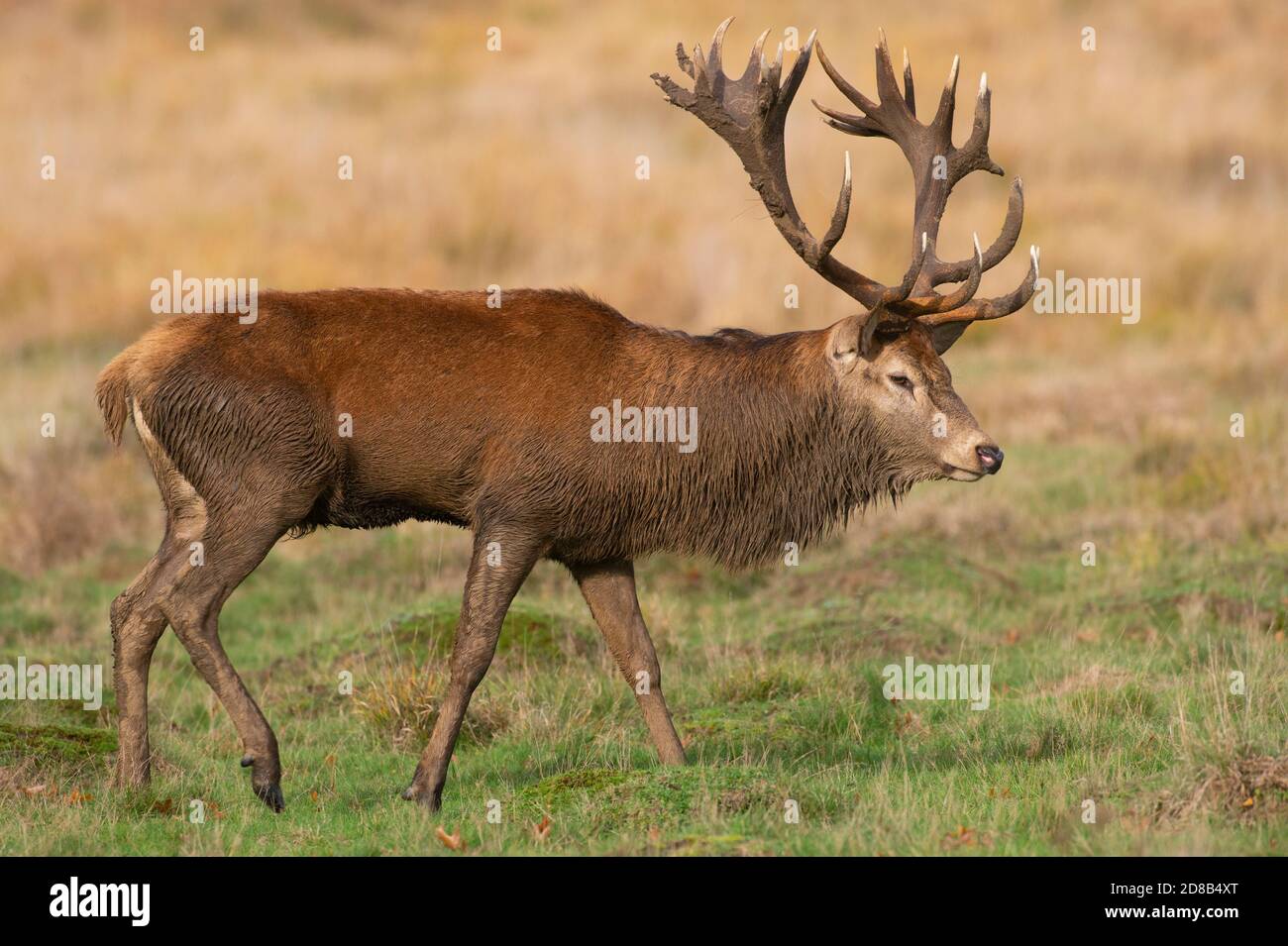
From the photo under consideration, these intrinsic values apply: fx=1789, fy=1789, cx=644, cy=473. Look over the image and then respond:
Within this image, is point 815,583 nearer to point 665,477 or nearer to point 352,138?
point 665,477

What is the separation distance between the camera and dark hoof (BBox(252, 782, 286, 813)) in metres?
7.95

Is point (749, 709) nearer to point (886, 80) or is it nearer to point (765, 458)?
point (765, 458)

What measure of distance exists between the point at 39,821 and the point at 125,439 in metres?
10.1

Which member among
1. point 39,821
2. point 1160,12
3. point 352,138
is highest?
point 1160,12

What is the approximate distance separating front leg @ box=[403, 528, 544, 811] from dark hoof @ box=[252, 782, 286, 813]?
0.63 metres

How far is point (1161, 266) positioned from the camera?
81.0 feet

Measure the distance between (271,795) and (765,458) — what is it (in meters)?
2.81

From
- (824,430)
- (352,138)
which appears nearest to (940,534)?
(824,430)

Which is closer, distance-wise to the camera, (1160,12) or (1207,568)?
(1207,568)

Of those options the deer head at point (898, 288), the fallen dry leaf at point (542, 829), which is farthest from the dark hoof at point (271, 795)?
the deer head at point (898, 288)

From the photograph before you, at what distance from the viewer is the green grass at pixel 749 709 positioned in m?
7.12

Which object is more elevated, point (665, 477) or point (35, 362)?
point (35, 362)

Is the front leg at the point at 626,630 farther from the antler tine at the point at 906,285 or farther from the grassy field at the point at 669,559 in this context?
the antler tine at the point at 906,285
